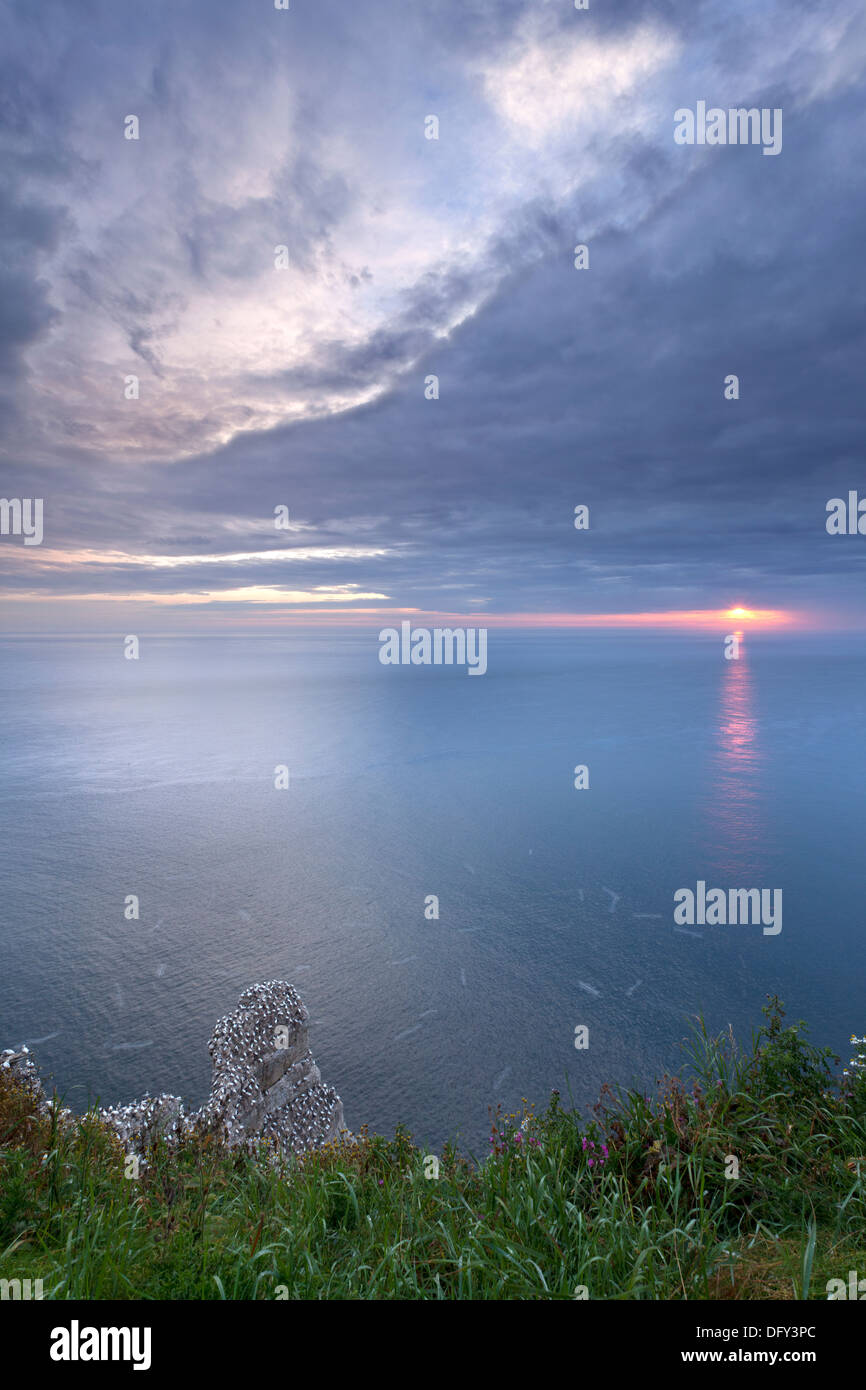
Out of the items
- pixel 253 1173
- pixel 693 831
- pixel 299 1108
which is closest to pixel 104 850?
pixel 299 1108

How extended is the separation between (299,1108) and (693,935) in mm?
67119

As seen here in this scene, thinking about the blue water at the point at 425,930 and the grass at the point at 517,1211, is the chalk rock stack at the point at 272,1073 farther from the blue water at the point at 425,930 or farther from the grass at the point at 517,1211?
the grass at the point at 517,1211

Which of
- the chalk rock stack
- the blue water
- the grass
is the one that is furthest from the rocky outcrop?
the grass

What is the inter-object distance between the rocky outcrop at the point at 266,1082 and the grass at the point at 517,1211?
21.6 metres

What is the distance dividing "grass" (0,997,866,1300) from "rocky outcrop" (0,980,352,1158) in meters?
21.6

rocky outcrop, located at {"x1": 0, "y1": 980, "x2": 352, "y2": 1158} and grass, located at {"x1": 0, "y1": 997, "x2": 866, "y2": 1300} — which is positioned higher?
grass, located at {"x1": 0, "y1": 997, "x2": 866, "y2": 1300}

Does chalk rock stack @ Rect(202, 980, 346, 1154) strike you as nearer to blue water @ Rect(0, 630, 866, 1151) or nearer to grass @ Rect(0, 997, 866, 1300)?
blue water @ Rect(0, 630, 866, 1151)

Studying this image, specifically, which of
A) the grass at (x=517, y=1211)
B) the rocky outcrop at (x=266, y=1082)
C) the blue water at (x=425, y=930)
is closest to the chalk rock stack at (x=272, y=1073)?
the rocky outcrop at (x=266, y=1082)

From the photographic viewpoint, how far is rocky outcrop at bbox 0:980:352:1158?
2750cm

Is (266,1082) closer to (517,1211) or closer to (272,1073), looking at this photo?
(272,1073)

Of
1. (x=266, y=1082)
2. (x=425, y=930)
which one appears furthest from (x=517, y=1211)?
(x=425, y=930)
